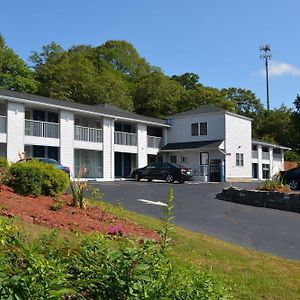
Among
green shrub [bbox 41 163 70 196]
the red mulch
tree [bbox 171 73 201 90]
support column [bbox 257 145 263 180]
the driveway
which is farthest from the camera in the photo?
tree [bbox 171 73 201 90]

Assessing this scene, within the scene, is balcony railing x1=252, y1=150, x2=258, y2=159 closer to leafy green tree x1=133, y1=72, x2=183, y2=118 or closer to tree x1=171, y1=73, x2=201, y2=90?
leafy green tree x1=133, y1=72, x2=183, y2=118

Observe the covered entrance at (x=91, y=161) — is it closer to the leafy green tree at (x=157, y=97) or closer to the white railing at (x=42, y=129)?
the white railing at (x=42, y=129)

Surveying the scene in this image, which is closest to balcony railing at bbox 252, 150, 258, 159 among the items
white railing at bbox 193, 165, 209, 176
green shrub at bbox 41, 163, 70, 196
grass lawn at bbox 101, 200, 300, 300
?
white railing at bbox 193, 165, 209, 176

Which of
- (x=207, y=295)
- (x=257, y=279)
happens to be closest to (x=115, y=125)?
(x=257, y=279)

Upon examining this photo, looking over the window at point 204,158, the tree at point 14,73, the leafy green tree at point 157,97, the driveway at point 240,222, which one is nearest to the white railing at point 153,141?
the window at point 204,158

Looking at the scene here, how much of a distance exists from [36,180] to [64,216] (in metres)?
2.15

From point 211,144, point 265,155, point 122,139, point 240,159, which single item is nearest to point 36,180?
point 122,139

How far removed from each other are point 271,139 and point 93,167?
32331mm

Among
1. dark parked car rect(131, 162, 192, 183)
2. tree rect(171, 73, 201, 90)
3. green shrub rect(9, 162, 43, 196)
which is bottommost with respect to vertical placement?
green shrub rect(9, 162, 43, 196)

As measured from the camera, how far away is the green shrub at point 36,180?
1133 cm

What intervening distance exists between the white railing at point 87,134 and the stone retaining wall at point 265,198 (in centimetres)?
1582

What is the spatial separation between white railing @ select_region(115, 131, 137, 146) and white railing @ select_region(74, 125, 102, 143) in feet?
7.58

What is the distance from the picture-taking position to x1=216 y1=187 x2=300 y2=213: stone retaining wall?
1919cm

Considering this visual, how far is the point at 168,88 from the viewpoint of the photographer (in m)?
62.2
